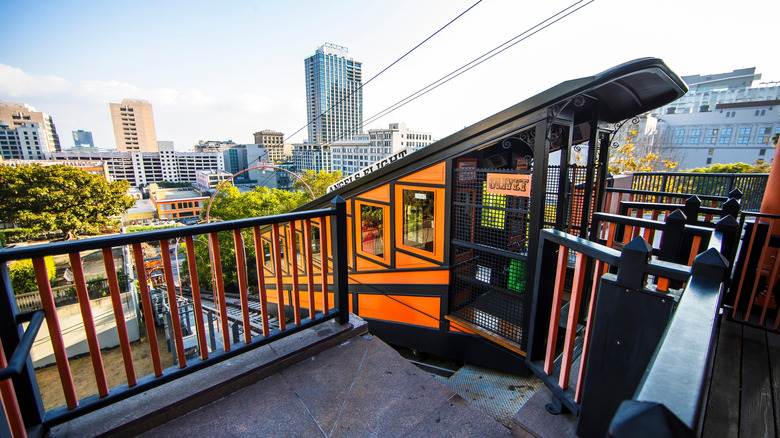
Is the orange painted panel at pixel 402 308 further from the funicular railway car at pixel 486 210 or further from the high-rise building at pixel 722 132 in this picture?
the high-rise building at pixel 722 132

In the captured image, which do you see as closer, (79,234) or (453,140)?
(453,140)

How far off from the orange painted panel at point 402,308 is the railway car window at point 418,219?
0.93 metres

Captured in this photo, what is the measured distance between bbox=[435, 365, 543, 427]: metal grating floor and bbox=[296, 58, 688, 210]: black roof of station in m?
3.01

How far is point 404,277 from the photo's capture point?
5.32m

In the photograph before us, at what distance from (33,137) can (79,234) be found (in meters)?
90.9

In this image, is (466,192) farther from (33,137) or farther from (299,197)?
(33,137)

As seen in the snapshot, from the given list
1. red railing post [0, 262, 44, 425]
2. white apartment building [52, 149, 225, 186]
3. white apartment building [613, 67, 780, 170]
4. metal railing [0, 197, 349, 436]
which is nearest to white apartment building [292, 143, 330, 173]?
white apartment building [52, 149, 225, 186]

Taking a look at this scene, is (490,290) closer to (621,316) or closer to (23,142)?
(621,316)

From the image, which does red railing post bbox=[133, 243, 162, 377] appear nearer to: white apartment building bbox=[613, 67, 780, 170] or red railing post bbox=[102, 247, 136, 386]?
red railing post bbox=[102, 247, 136, 386]

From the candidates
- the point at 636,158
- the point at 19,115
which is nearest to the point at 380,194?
the point at 636,158

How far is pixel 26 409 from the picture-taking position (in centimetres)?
143

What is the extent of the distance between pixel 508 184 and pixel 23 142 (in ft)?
414

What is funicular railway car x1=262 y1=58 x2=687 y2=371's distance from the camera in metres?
3.62

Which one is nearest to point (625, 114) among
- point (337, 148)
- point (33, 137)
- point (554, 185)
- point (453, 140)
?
point (554, 185)
